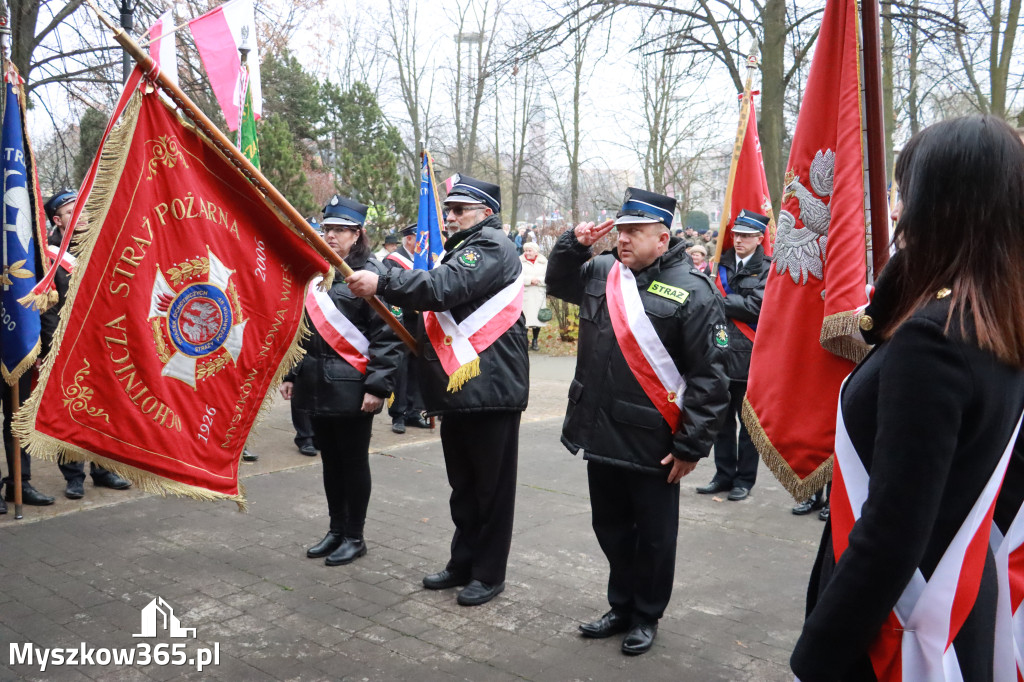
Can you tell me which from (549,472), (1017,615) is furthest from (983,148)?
(549,472)

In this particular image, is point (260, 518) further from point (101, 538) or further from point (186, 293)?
point (186, 293)

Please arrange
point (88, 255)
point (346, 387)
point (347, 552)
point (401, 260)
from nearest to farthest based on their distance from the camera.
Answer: point (88, 255)
point (346, 387)
point (347, 552)
point (401, 260)

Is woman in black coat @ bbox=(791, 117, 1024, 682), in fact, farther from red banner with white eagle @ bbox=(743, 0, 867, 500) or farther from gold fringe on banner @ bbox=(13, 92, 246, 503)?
gold fringe on banner @ bbox=(13, 92, 246, 503)

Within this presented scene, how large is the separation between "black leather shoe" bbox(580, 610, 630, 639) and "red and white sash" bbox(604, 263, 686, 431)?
0.98 metres

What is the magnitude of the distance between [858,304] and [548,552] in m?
2.96

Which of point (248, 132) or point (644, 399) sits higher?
point (248, 132)

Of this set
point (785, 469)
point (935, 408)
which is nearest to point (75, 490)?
point (785, 469)

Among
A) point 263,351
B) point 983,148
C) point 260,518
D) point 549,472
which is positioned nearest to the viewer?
point 983,148

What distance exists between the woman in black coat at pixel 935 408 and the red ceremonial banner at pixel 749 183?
17.8 ft

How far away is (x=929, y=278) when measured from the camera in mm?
1723

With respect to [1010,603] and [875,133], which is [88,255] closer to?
[875,133]

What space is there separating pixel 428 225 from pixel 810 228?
640 centimetres

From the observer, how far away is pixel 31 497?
20.5ft

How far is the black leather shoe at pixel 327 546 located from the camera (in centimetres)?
518
